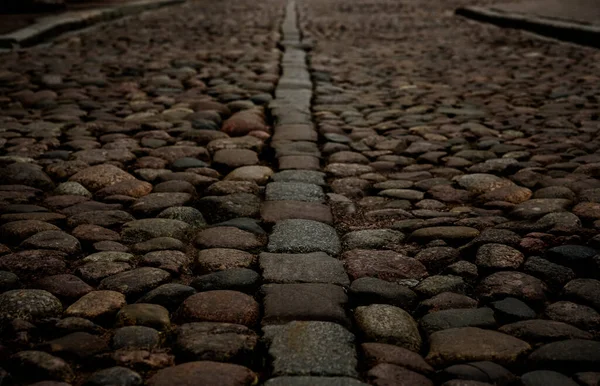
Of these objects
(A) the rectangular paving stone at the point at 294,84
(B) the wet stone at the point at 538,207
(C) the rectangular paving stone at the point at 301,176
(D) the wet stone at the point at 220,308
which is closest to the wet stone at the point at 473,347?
(D) the wet stone at the point at 220,308

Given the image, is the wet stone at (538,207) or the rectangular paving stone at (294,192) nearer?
the wet stone at (538,207)

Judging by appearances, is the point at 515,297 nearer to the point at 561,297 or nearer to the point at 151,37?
the point at 561,297

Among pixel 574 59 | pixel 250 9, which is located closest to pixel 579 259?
pixel 574 59

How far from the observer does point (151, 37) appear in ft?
26.2

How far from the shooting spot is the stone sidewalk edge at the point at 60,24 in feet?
21.6

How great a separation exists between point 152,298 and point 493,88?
391cm

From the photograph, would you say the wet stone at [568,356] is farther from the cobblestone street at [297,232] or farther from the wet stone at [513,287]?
the wet stone at [513,287]

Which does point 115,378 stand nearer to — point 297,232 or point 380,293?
point 380,293

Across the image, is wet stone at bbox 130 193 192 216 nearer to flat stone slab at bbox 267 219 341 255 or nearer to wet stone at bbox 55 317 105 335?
flat stone slab at bbox 267 219 341 255

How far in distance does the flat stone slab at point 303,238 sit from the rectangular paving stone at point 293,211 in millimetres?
48

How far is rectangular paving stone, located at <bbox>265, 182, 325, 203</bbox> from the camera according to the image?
2.53 meters

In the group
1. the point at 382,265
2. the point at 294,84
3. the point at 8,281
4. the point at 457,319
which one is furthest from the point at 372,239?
the point at 294,84

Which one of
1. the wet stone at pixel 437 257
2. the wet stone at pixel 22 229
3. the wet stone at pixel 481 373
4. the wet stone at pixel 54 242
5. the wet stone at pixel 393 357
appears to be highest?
the wet stone at pixel 481 373

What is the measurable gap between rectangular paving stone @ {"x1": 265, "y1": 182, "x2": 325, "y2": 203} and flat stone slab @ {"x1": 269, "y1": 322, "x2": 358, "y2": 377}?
3.30ft
